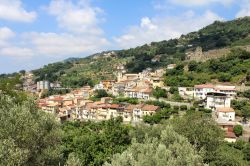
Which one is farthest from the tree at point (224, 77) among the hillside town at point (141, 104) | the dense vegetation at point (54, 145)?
the dense vegetation at point (54, 145)

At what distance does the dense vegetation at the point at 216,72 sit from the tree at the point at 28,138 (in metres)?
52.2

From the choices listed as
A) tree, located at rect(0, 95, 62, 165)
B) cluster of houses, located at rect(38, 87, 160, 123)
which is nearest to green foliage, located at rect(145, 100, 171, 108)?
cluster of houses, located at rect(38, 87, 160, 123)

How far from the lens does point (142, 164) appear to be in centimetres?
1559

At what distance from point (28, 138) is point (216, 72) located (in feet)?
205

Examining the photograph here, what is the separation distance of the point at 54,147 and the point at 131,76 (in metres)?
81.2

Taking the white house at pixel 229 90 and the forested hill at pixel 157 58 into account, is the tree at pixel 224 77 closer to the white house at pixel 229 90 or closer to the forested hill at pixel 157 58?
the white house at pixel 229 90

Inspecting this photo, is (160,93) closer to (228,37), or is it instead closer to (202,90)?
(202,90)

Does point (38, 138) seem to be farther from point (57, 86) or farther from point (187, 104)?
point (57, 86)

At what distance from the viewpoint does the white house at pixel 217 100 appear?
55.0 meters

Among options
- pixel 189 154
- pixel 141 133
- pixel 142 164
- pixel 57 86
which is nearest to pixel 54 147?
pixel 142 164

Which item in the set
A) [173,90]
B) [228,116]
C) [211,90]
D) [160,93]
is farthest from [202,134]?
[173,90]

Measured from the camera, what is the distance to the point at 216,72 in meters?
71.8

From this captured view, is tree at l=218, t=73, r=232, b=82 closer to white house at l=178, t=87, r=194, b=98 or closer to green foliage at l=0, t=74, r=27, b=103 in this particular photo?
white house at l=178, t=87, r=194, b=98

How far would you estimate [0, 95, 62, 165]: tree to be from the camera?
539 inches
